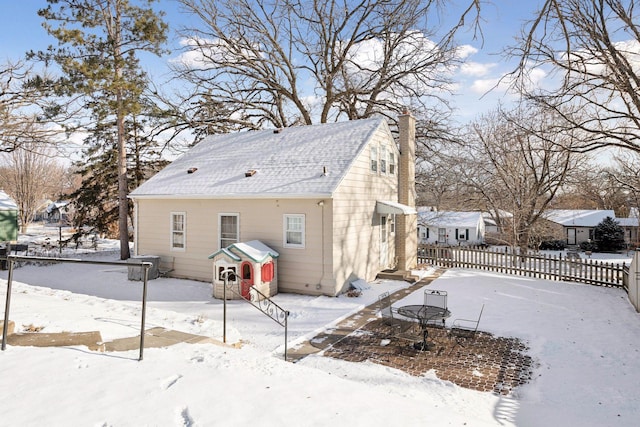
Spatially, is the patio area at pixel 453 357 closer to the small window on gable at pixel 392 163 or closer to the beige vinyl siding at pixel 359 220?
the beige vinyl siding at pixel 359 220

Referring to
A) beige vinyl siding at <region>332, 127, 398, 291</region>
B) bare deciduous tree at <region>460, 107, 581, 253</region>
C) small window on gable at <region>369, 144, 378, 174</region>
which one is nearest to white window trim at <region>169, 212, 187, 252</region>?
beige vinyl siding at <region>332, 127, 398, 291</region>

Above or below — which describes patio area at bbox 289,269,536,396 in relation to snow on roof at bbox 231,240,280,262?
below

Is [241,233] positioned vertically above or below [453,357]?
above

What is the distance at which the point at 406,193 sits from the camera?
1770cm

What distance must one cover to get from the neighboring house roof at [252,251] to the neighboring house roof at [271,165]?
1.76m

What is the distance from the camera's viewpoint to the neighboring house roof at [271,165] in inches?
532

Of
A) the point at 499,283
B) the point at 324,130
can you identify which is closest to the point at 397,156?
the point at 324,130

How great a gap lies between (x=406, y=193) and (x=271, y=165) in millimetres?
6406

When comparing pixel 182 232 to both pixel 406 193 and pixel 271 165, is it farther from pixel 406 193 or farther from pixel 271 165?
pixel 406 193

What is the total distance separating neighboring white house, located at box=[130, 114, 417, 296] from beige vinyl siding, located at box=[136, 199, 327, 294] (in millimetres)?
36

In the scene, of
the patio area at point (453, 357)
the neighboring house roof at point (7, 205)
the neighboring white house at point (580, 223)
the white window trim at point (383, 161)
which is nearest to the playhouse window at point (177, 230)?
the white window trim at point (383, 161)

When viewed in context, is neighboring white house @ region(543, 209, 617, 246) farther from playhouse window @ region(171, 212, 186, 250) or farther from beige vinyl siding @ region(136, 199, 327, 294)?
A: playhouse window @ region(171, 212, 186, 250)

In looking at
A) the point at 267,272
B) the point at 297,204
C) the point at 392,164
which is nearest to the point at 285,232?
the point at 297,204

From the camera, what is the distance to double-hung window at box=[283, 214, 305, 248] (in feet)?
43.4
